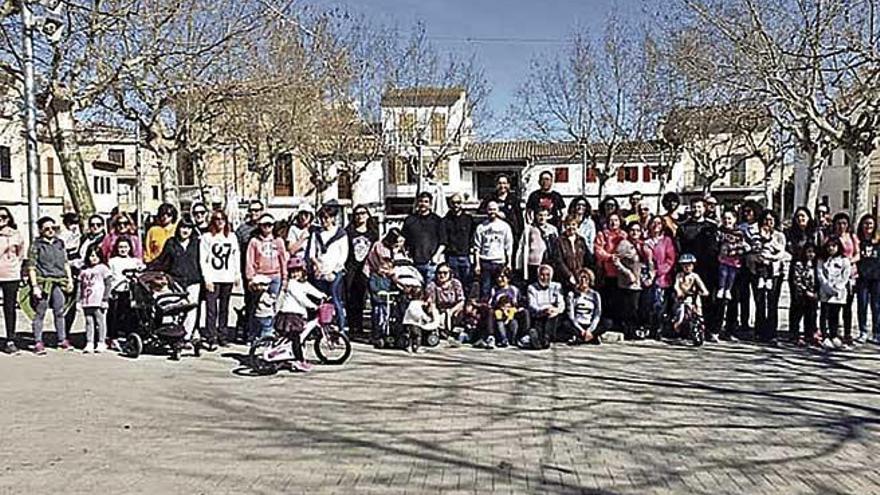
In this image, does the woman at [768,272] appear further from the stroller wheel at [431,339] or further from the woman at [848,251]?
the stroller wheel at [431,339]

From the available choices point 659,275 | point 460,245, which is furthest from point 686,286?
point 460,245

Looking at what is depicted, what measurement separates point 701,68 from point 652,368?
12.8 meters

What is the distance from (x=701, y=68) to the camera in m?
20.9

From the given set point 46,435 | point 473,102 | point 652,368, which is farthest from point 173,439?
point 473,102

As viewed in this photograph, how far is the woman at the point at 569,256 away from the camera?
1150 centimetres

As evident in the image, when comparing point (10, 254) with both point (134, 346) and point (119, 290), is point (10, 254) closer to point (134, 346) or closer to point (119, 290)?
point (119, 290)

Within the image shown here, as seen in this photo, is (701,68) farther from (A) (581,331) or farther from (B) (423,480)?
(B) (423,480)

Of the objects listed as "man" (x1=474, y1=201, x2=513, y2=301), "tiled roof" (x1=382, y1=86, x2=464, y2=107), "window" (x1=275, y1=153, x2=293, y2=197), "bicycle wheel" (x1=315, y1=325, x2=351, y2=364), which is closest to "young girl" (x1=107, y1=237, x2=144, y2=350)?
"bicycle wheel" (x1=315, y1=325, x2=351, y2=364)

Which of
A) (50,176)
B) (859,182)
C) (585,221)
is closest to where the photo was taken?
(585,221)

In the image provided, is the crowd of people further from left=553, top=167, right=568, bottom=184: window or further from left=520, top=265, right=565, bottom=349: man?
left=553, top=167, right=568, bottom=184: window

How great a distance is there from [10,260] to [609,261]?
7166 millimetres

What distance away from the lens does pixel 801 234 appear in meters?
11.6

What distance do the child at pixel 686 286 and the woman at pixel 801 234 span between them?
3.77 feet

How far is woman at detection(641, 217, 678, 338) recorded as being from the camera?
11492 mm
